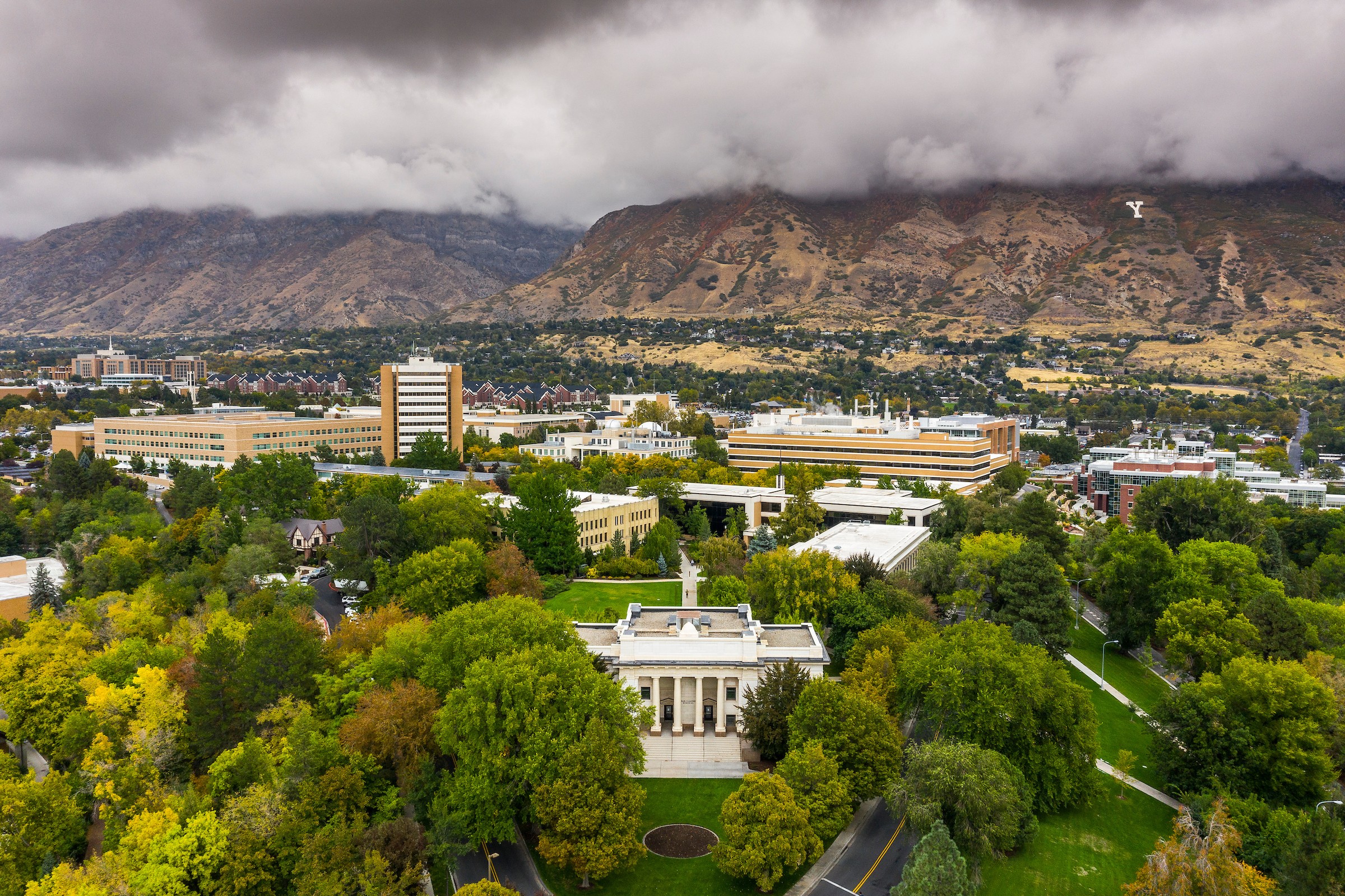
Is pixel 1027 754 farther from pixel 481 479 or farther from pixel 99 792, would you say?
pixel 481 479

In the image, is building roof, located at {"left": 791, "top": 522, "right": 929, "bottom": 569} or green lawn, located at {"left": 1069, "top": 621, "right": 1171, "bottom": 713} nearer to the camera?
green lawn, located at {"left": 1069, "top": 621, "right": 1171, "bottom": 713}

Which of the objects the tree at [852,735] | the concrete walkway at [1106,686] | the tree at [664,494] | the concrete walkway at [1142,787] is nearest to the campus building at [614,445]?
the tree at [664,494]

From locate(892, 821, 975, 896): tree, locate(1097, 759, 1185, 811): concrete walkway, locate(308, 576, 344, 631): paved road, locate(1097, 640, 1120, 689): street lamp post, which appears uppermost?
locate(892, 821, 975, 896): tree

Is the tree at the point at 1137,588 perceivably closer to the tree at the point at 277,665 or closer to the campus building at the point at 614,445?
the tree at the point at 277,665

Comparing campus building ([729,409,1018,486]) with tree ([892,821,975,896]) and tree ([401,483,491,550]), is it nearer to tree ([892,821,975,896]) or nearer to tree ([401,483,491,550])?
tree ([401,483,491,550])

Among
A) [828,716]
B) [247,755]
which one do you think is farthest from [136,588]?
[828,716]

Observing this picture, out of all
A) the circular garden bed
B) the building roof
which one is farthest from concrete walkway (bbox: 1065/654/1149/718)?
the circular garden bed
